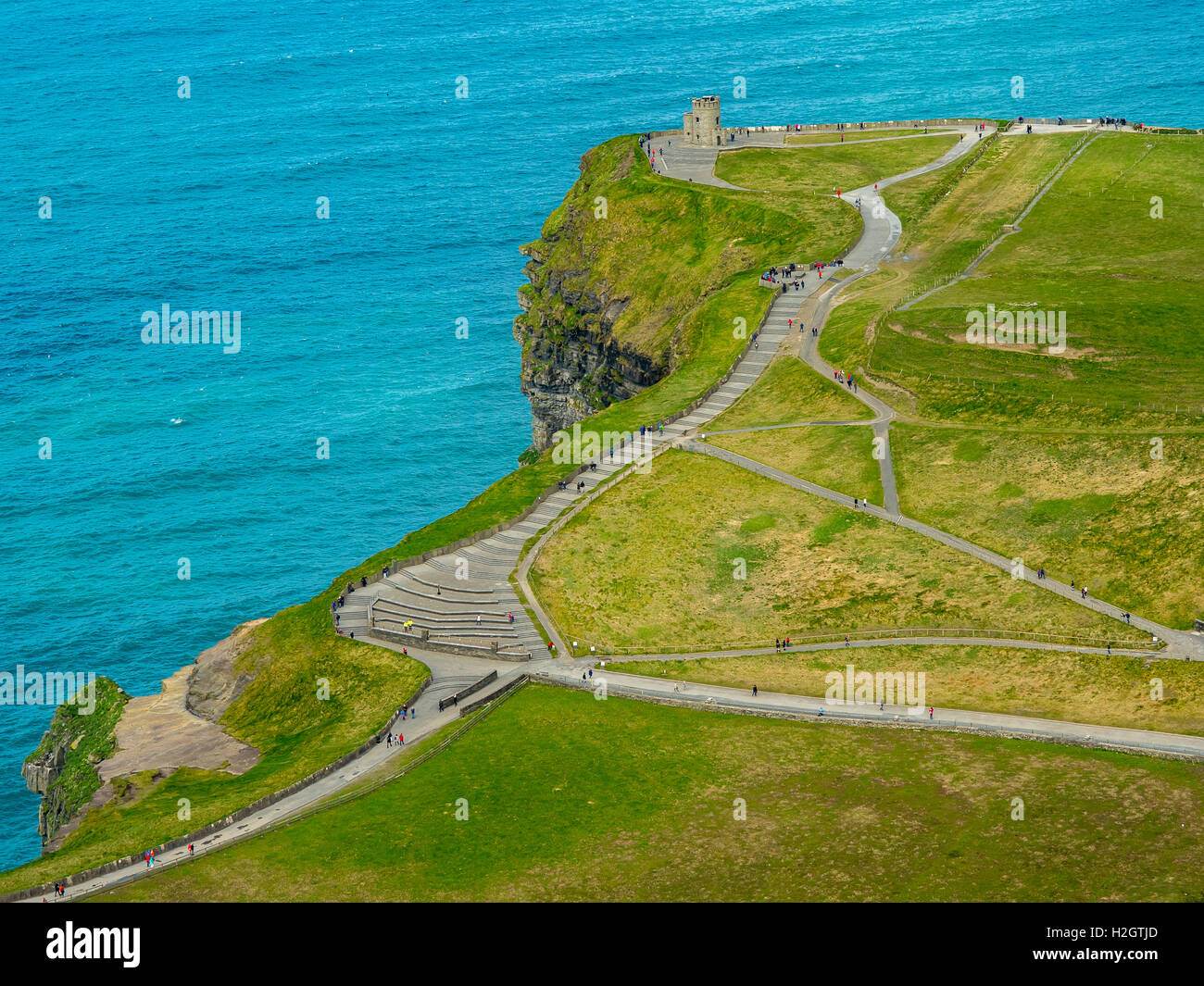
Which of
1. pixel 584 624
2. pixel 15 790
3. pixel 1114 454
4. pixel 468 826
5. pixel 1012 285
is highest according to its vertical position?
pixel 1012 285

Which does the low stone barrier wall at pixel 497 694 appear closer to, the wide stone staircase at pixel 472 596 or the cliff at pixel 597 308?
the wide stone staircase at pixel 472 596

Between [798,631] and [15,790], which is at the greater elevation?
[798,631]

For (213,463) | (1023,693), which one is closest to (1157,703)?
(1023,693)

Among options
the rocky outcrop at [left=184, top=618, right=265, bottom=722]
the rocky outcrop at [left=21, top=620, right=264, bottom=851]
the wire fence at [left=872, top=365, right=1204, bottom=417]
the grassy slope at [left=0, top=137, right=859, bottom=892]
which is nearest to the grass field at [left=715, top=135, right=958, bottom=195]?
the grassy slope at [left=0, top=137, right=859, bottom=892]

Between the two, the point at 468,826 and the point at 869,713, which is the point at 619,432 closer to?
the point at 869,713

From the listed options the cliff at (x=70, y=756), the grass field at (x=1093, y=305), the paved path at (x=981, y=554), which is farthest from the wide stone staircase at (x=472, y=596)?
the grass field at (x=1093, y=305)

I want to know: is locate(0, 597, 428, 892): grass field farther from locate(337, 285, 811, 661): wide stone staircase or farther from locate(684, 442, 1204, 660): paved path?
locate(684, 442, 1204, 660): paved path
